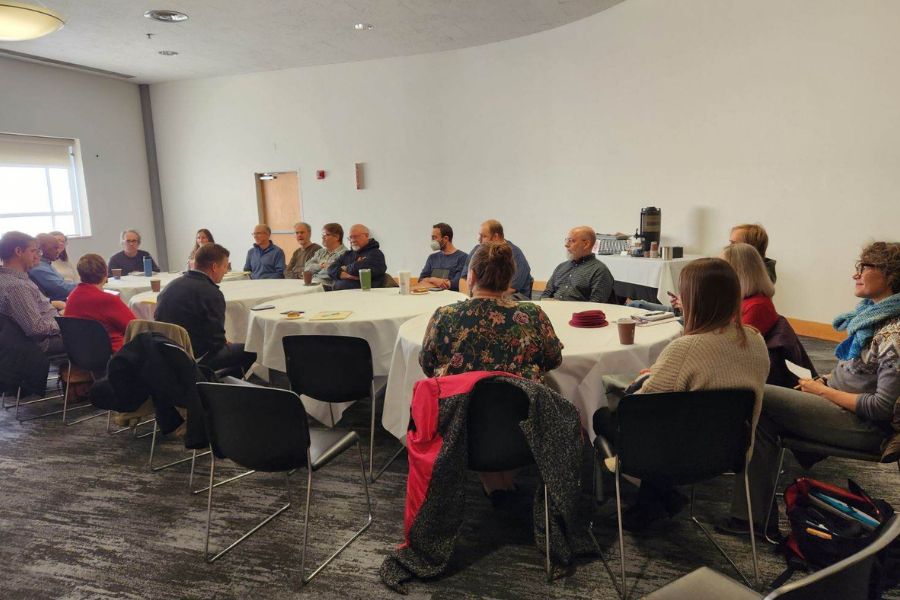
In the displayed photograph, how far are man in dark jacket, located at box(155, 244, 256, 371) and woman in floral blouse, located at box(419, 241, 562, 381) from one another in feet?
5.95

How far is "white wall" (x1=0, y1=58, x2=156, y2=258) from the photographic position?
7.88m

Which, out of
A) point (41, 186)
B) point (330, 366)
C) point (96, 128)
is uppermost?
point (96, 128)

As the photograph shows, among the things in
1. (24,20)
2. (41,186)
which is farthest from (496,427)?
(41,186)

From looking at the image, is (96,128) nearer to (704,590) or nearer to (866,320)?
(866,320)

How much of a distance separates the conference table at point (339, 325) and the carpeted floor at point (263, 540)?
1.67ft

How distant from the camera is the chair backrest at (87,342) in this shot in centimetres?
351

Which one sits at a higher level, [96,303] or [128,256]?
[128,256]

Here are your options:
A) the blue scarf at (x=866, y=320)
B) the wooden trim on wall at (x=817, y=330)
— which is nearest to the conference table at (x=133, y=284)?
the blue scarf at (x=866, y=320)

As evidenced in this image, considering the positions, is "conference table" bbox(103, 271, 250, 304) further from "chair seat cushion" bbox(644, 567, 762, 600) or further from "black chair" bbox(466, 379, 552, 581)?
"chair seat cushion" bbox(644, 567, 762, 600)

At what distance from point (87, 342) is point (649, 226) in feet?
17.2

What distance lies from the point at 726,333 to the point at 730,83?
4.93 metres

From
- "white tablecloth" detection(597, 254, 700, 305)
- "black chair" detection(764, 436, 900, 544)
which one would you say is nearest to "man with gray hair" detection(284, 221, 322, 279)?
"white tablecloth" detection(597, 254, 700, 305)

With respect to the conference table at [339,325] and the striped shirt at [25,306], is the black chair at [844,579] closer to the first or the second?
the conference table at [339,325]

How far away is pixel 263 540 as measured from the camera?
246 cm
